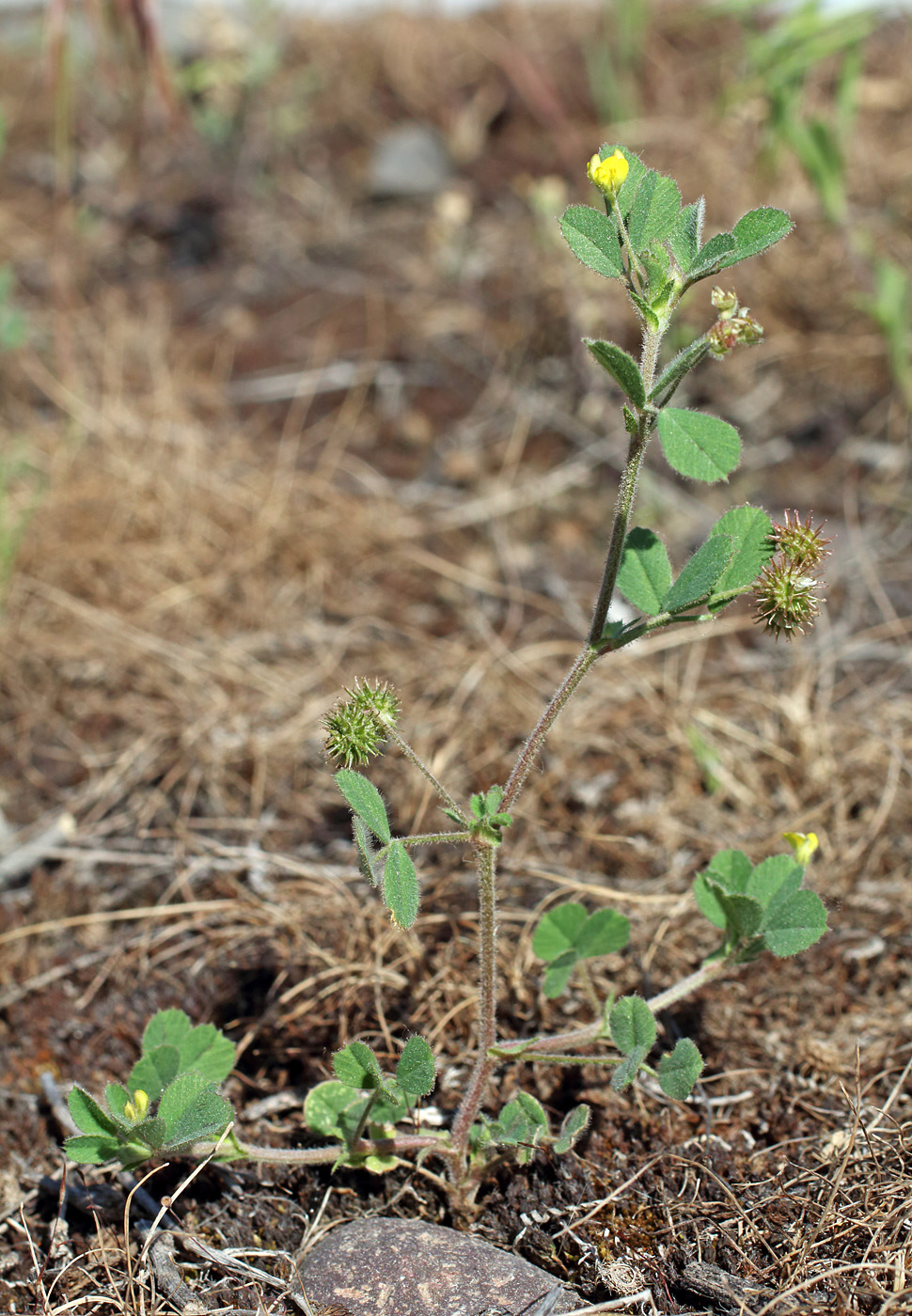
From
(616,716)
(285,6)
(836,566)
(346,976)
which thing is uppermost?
(285,6)

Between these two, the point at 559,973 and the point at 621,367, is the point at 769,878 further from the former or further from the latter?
the point at 621,367

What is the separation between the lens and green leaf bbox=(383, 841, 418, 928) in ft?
3.69

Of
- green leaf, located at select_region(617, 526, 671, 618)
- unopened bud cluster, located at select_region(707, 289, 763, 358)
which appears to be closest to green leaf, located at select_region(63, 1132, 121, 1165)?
green leaf, located at select_region(617, 526, 671, 618)

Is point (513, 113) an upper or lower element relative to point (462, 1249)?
upper

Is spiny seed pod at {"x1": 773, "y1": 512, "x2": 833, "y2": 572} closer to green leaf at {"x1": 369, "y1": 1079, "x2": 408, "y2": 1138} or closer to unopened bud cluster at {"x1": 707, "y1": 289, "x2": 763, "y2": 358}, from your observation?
unopened bud cluster at {"x1": 707, "y1": 289, "x2": 763, "y2": 358}

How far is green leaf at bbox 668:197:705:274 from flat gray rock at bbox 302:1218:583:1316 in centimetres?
115

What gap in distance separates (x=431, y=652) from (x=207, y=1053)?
131 cm

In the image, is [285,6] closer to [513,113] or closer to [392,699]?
[513,113]

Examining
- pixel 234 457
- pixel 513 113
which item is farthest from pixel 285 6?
pixel 234 457

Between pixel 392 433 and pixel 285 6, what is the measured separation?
3.07 m

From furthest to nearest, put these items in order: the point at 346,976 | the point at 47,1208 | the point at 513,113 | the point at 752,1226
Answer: the point at 513,113 → the point at 346,976 → the point at 47,1208 → the point at 752,1226

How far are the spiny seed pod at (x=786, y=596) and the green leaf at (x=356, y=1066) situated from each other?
0.68 m

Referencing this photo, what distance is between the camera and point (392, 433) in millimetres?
3449

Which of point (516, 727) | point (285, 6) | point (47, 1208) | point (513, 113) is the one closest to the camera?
point (47, 1208)
